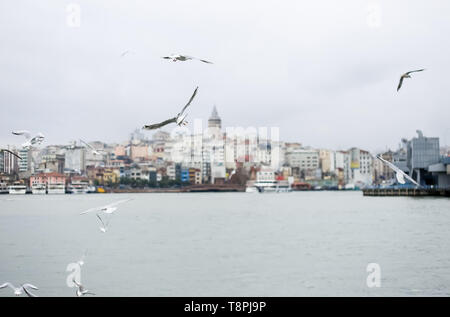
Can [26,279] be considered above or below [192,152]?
below

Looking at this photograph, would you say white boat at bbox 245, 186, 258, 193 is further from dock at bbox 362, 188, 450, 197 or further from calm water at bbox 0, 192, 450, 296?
calm water at bbox 0, 192, 450, 296

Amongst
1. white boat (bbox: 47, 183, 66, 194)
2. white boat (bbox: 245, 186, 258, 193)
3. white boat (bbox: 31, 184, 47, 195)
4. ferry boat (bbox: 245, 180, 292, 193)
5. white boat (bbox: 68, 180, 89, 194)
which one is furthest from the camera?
white boat (bbox: 245, 186, 258, 193)

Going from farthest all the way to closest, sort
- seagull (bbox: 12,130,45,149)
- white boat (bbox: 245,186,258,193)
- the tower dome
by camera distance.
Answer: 1. the tower dome
2. white boat (bbox: 245,186,258,193)
3. seagull (bbox: 12,130,45,149)

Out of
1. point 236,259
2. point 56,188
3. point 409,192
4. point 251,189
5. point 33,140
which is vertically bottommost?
point 236,259

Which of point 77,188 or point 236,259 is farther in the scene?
point 77,188

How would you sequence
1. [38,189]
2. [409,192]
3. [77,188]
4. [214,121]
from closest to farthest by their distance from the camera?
[409,192], [38,189], [77,188], [214,121]

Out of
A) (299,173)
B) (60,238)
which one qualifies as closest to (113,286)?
(60,238)

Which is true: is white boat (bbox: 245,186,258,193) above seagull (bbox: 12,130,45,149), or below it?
below

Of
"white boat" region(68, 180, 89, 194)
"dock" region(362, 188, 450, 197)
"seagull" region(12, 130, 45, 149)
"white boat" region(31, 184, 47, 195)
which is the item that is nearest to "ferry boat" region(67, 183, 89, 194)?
"white boat" region(68, 180, 89, 194)

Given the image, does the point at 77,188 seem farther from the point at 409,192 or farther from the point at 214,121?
the point at 214,121

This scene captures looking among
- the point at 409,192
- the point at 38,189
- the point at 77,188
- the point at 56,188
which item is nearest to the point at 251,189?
the point at 77,188

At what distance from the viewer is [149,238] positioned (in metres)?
20.0
